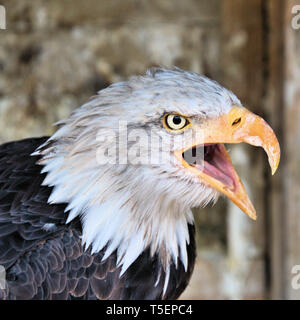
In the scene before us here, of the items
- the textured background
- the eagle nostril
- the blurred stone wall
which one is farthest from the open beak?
the blurred stone wall

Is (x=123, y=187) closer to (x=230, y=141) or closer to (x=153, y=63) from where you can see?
(x=230, y=141)

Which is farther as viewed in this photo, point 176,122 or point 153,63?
point 153,63

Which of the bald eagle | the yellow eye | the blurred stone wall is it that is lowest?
the bald eagle

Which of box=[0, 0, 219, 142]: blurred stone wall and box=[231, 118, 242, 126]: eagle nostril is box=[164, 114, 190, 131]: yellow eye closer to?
box=[231, 118, 242, 126]: eagle nostril

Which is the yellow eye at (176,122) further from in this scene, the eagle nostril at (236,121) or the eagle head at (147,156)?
the eagle nostril at (236,121)

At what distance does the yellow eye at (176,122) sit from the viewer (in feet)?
5.32

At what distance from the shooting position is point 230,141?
5.49 feet

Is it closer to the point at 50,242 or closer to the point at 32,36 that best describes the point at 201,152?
the point at 50,242

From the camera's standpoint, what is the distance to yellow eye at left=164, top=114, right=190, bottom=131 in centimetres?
162

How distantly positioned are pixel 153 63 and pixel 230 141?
2.39 metres

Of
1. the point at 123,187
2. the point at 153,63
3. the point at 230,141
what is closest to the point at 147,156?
the point at 123,187

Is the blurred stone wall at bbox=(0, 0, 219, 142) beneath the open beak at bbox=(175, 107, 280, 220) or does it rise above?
above

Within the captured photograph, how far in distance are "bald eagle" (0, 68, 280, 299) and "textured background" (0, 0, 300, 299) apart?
7.03 feet

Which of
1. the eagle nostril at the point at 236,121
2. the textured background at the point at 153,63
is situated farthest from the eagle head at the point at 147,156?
the textured background at the point at 153,63
